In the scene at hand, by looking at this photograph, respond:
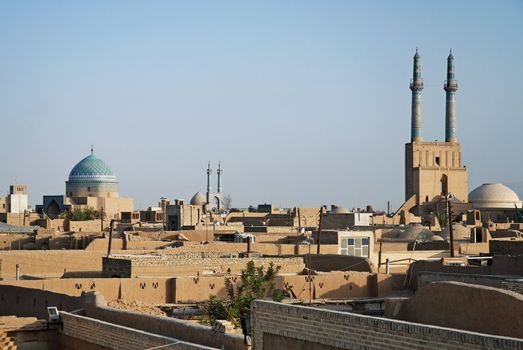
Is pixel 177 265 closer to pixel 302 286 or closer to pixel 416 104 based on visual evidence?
pixel 302 286

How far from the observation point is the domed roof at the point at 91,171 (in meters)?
73.2

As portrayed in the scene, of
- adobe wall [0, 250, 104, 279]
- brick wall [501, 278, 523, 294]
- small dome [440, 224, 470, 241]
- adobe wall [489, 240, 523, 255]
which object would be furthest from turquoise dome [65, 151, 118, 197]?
brick wall [501, 278, 523, 294]

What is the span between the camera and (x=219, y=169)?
96.9 metres

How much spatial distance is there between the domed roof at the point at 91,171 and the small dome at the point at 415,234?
130 ft

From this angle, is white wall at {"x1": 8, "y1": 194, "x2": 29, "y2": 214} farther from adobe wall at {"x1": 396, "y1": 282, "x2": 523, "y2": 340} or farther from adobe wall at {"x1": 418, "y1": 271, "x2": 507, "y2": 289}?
adobe wall at {"x1": 396, "y1": 282, "x2": 523, "y2": 340}

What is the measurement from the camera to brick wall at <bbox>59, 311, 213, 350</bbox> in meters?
10.2

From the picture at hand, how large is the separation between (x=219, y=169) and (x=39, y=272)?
72433 millimetres

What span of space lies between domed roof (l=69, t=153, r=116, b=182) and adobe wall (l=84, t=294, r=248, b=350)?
59966 millimetres

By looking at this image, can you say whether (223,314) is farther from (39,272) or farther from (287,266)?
(39,272)

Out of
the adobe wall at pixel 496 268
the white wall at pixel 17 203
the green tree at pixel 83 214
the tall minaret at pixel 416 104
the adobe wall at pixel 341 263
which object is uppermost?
the tall minaret at pixel 416 104

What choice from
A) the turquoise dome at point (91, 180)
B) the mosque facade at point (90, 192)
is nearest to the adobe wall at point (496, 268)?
the mosque facade at point (90, 192)

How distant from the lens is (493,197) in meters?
72.8

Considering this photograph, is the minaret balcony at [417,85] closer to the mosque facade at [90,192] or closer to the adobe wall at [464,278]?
the mosque facade at [90,192]

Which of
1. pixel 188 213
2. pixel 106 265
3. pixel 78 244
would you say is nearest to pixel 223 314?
pixel 106 265
